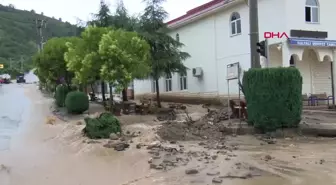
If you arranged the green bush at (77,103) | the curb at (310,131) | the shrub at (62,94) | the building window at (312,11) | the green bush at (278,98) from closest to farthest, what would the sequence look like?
the curb at (310,131), the green bush at (278,98), the building window at (312,11), the green bush at (77,103), the shrub at (62,94)

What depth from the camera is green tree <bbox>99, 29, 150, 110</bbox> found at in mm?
19781

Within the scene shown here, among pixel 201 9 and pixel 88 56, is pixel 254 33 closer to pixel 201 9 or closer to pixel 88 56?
pixel 88 56

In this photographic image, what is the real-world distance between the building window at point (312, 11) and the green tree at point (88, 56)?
1011cm

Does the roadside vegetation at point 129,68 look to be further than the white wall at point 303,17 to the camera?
No

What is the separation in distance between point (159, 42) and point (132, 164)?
48.6 ft

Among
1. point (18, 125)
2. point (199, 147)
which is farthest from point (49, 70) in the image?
point (199, 147)

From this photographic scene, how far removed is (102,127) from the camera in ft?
49.9

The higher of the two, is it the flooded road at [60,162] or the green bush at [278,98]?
the green bush at [278,98]

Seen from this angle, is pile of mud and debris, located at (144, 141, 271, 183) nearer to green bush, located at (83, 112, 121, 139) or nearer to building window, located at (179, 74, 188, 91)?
green bush, located at (83, 112, 121, 139)

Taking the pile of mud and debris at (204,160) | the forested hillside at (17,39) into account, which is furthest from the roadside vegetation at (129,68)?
the forested hillside at (17,39)

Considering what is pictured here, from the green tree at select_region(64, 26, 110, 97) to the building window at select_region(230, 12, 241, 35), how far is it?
7.53 meters

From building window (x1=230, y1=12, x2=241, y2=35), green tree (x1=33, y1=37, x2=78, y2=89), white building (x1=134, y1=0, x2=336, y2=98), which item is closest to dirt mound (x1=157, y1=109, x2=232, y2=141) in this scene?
white building (x1=134, y1=0, x2=336, y2=98)

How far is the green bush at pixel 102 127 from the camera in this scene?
15047 millimetres

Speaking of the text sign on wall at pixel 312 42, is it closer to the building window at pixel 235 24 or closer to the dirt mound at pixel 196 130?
the building window at pixel 235 24
